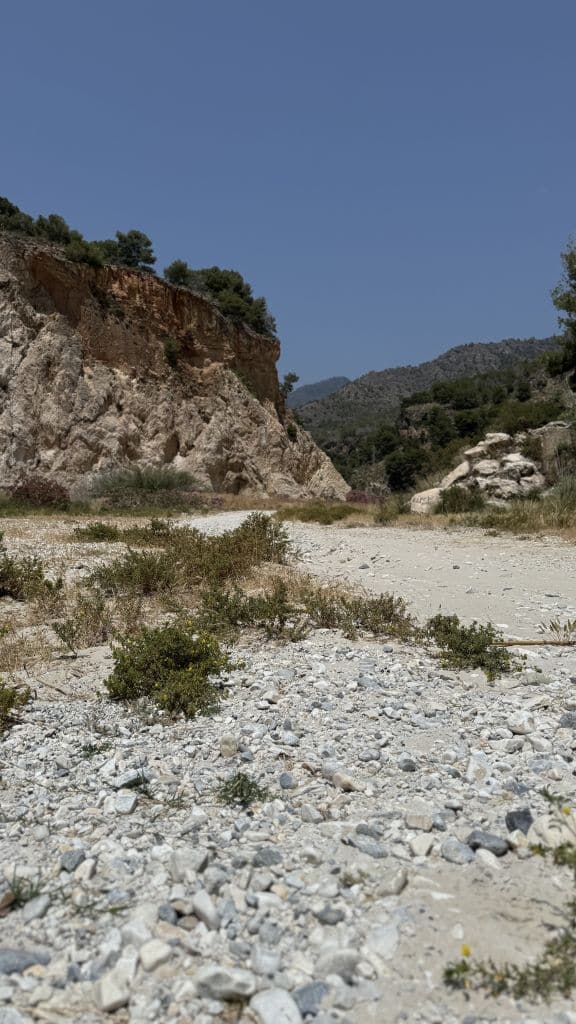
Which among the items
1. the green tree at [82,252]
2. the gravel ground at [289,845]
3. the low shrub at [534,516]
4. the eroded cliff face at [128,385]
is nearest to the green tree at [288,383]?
the eroded cliff face at [128,385]

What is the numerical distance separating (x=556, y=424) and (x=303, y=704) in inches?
771

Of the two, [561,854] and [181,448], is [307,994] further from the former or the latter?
[181,448]

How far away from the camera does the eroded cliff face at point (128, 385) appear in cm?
2236

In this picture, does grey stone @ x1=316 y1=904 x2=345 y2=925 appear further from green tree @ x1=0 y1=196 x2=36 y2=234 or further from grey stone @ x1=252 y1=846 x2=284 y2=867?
green tree @ x1=0 y1=196 x2=36 y2=234

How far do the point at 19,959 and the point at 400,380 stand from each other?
3999 inches

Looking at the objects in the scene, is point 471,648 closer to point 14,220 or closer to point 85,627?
point 85,627

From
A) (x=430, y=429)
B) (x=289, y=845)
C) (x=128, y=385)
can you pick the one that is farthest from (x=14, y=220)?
(x=430, y=429)

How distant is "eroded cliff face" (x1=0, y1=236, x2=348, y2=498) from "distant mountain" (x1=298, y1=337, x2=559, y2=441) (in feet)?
154

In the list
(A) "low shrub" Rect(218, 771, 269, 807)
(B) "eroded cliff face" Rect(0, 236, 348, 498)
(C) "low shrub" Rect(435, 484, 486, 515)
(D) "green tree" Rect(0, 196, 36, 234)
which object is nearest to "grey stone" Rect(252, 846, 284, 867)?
(A) "low shrub" Rect(218, 771, 269, 807)

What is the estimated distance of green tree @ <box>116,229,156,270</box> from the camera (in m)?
27.3

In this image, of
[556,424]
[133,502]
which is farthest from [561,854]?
[556,424]

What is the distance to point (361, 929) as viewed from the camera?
1759 mm

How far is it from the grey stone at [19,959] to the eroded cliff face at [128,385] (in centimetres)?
2117

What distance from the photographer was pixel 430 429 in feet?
175
